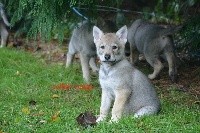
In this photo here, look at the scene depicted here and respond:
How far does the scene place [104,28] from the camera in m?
10.0

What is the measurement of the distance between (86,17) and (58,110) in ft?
5.79


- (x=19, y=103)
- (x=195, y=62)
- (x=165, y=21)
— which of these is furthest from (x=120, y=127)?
(x=165, y=21)

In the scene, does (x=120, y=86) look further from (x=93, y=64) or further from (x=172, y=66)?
(x=93, y=64)

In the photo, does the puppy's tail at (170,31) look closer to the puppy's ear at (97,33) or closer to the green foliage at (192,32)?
the green foliage at (192,32)

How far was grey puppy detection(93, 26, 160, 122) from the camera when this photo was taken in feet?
22.0

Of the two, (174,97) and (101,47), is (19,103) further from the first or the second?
(174,97)

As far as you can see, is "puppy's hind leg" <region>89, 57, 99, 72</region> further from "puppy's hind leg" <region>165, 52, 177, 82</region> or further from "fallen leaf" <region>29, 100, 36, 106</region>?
"fallen leaf" <region>29, 100, 36, 106</region>

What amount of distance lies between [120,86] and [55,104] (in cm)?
155

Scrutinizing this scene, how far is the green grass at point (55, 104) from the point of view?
242 inches

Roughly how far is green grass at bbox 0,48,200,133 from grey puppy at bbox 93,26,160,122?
0.30m

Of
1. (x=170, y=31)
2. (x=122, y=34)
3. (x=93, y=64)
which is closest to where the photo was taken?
(x=122, y=34)

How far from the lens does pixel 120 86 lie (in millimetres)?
6715

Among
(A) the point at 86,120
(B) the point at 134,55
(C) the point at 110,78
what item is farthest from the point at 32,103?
(B) the point at 134,55

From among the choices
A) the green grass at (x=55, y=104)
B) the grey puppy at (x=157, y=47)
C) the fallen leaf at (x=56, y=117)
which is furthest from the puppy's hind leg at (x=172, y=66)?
the fallen leaf at (x=56, y=117)
